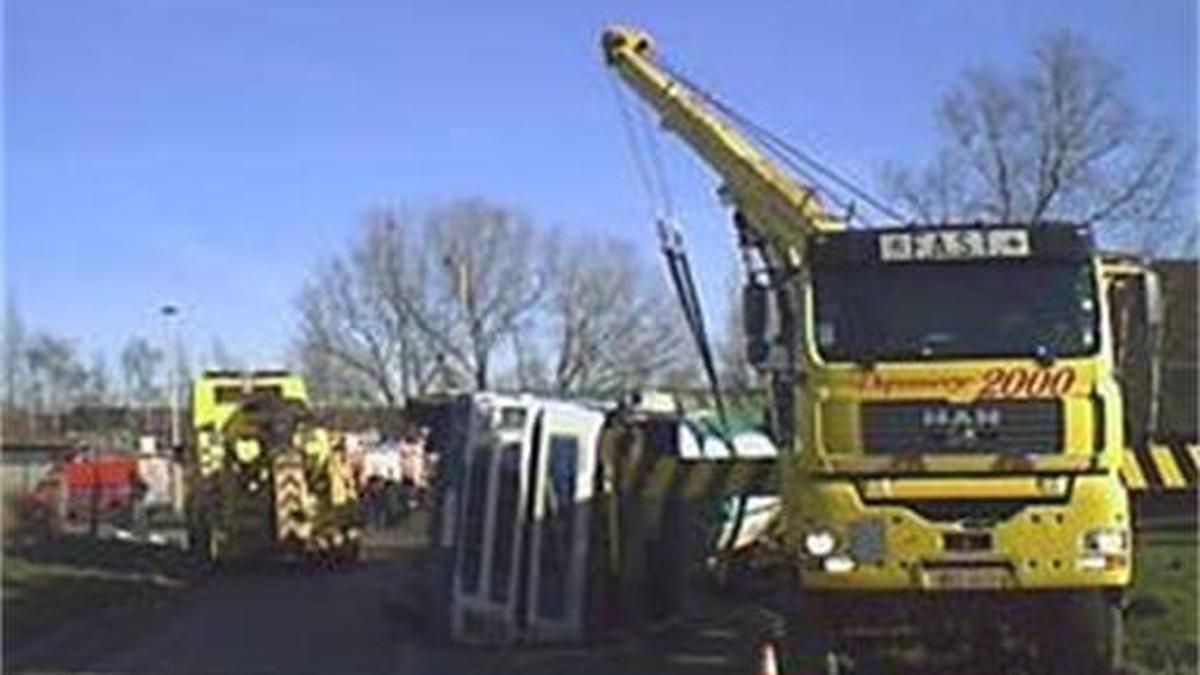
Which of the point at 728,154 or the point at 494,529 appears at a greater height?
the point at 728,154

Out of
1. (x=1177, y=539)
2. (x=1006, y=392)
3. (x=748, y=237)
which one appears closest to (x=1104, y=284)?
(x=1006, y=392)

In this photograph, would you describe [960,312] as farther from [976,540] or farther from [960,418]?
[976,540]

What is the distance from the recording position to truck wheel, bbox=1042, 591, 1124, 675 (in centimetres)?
1692

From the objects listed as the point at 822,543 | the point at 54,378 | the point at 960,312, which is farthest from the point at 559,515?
the point at 54,378

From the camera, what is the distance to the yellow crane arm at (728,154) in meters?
26.4

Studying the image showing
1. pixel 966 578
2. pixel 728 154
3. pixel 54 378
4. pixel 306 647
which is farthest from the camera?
pixel 54 378

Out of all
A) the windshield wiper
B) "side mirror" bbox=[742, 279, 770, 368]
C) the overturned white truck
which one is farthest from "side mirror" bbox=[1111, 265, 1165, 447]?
the overturned white truck

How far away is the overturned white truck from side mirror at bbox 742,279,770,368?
3596 mm

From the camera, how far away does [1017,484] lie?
17.0m

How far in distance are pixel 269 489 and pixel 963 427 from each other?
20247mm

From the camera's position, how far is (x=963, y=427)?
17.0 metres

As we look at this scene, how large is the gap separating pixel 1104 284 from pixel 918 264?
1.34 metres

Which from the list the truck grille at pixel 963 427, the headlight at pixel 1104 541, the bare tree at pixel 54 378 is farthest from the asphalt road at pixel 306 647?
the bare tree at pixel 54 378

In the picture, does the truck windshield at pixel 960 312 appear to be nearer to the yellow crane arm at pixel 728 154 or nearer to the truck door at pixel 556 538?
the truck door at pixel 556 538
